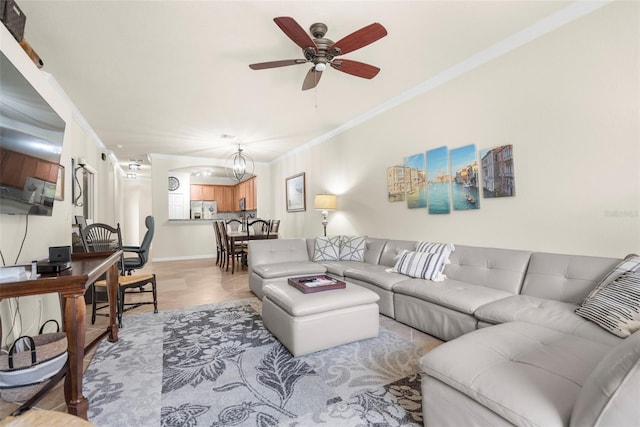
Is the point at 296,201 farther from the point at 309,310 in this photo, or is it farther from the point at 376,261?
the point at 309,310

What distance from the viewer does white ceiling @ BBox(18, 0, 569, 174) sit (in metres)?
2.17

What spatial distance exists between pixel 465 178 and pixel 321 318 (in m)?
2.15

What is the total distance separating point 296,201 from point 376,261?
11.2 feet

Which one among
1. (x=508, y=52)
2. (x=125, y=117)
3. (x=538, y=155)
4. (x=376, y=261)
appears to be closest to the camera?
(x=538, y=155)

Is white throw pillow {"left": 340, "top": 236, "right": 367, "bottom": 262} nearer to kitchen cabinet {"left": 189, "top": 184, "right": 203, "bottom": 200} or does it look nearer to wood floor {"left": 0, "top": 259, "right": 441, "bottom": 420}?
wood floor {"left": 0, "top": 259, "right": 441, "bottom": 420}

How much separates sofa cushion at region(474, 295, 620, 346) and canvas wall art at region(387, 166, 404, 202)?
6.46ft

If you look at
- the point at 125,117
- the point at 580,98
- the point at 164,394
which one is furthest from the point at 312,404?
the point at 125,117

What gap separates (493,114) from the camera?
2.80 m

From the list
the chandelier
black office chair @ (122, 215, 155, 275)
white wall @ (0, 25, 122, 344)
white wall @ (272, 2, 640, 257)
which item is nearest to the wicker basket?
white wall @ (0, 25, 122, 344)

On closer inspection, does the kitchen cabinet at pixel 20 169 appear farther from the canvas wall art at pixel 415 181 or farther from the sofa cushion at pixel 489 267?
the canvas wall art at pixel 415 181

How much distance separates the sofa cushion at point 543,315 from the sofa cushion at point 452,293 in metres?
0.07

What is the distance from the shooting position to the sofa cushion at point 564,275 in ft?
6.44

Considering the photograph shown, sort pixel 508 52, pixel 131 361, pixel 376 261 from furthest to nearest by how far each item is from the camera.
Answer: pixel 376 261 → pixel 508 52 → pixel 131 361

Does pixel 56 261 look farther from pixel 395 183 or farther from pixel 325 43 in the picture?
pixel 395 183
